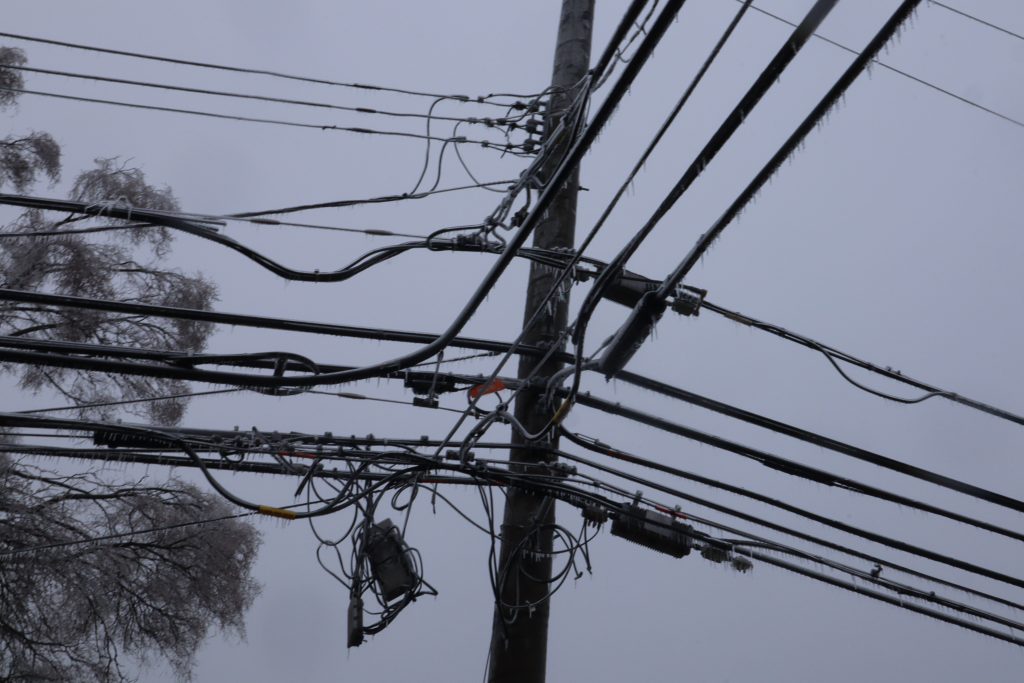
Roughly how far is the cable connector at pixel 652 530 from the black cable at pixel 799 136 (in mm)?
1858

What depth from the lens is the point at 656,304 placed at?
404cm

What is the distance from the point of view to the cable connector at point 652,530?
5.04 meters

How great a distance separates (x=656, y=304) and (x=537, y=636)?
2140 mm

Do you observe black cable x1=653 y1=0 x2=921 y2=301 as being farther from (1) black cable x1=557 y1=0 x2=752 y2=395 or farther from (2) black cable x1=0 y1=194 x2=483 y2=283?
(2) black cable x1=0 y1=194 x2=483 y2=283

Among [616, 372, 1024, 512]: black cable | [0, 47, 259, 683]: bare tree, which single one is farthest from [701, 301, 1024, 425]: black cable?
[0, 47, 259, 683]: bare tree

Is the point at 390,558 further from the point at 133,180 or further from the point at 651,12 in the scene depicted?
the point at 133,180

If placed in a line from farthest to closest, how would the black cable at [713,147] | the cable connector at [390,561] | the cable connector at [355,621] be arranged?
1. the cable connector at [390,561]
2. the cable connector at [355,621]
3. the black cable at [713,147]

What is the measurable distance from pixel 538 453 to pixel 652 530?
87 cm

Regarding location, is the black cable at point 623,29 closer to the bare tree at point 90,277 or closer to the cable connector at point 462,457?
the cable connector at point 462,457

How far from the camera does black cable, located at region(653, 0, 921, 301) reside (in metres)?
2.41

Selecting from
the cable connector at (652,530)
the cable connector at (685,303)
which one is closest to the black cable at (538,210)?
the cable connector at (685,303)

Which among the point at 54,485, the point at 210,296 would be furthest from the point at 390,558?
the point at 210,296

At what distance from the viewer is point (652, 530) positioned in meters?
5.09

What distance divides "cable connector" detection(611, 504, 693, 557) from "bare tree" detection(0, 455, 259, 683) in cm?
771
